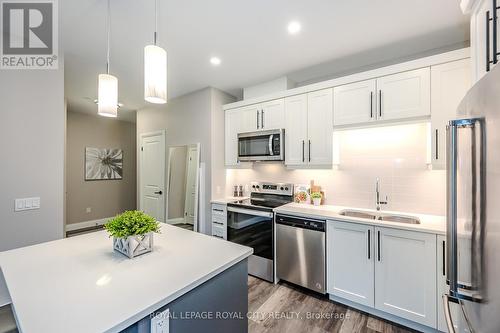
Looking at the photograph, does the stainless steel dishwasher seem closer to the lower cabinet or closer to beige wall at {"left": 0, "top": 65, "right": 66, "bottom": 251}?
the lower cabinet

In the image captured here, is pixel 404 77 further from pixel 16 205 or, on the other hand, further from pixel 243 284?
pixel 16 205

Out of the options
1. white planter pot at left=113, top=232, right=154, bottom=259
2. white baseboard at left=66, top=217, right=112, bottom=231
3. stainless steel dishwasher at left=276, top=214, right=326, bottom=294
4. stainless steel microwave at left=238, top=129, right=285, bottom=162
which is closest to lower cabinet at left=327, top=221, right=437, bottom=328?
stainless steel dishwasher at left=276, top=214, right=326, bottom=294

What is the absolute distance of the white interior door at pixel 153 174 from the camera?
423 cm

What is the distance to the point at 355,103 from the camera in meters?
2.37

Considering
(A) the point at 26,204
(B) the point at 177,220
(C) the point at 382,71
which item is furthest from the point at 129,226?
(B) the point at 177,220

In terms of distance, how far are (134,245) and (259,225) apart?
1.74 metres

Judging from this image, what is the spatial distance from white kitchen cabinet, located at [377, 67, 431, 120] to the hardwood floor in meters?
2.01

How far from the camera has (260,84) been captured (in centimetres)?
324

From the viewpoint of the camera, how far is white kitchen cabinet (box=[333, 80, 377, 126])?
2.28 metres

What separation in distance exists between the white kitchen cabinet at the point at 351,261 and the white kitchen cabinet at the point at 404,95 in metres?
1.17

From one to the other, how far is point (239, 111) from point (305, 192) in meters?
1.58

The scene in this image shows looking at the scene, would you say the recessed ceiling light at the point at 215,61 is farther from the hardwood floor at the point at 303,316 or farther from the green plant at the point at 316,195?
the hardwood floor at the point at 303,316

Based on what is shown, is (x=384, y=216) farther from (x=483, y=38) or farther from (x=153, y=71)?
(x=153, y=71)

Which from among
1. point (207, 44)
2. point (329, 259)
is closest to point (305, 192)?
point (329, 259)
